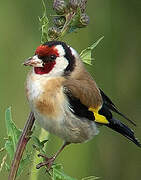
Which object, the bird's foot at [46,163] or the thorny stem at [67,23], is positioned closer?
the thorny stem at [67,23]

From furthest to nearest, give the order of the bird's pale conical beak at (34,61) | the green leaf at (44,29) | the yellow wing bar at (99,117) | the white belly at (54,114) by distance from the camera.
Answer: the yellow wing bar at (99,117) → the white belly at (54,114) → the bird's pale conical beak at (34,61) → the green leaf at (44,29)

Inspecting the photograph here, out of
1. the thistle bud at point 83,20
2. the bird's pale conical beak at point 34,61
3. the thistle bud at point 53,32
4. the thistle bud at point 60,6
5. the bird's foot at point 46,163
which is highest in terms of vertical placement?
the thistle bud at point 60,6

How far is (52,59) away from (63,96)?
0.60 feet

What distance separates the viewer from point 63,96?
263 centimetres

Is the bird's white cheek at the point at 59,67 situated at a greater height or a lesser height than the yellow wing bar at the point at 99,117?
greater

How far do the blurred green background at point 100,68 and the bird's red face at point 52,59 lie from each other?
2.67 feet

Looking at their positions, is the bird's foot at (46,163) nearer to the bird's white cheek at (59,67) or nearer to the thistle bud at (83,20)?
the bird's white cheek at (59,67)

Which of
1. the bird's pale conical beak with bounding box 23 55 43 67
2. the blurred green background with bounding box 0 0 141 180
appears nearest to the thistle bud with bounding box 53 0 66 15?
the bird's pale conical beak with bounding box 23 55 43 67

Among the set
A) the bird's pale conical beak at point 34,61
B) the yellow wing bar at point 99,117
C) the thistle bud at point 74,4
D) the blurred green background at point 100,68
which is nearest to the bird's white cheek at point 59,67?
the bird's pale conical beak at point 34,61

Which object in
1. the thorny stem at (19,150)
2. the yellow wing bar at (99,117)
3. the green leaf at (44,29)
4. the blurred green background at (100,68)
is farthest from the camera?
the blurred green background at (100,68)

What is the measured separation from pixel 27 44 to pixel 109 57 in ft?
1.93

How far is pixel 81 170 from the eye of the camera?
342 centimetres

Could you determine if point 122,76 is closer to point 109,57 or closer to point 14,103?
point 109,57

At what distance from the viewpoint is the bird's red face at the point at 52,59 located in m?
2.52
